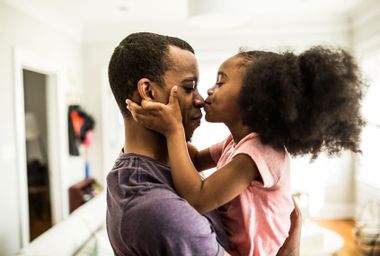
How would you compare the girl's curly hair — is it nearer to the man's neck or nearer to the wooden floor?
the man's neck

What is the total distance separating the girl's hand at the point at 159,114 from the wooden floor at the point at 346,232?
304cm

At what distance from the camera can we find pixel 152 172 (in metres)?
0.74

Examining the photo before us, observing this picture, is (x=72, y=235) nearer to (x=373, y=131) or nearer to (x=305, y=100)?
(x=305, y=100)

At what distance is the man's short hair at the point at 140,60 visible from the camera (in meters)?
A: 0.77

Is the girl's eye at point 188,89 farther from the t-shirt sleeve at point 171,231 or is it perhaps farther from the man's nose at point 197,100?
the t-shirt sleeve at point 171,231

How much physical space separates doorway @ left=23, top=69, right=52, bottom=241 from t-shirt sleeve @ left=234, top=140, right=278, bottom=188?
3.93 meters

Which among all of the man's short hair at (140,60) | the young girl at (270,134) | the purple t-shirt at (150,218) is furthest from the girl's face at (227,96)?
the purple t-shirt at (150,218)

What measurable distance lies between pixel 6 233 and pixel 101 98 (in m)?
2.10

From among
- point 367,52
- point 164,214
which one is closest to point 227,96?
point 164,214

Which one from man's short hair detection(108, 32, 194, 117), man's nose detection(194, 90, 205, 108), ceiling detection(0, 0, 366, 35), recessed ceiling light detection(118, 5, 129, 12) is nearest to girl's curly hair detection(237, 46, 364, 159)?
man's nose detection(194, 90, 205, 108)

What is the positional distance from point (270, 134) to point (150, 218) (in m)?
0.34

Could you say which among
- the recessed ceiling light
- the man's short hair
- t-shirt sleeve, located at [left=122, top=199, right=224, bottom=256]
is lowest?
t-shirt sleeve, located at [left=122, top=199, right=224, bottom=256]

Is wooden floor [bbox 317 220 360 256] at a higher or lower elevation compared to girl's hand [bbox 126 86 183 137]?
lower

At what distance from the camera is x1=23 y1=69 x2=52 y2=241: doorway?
13.9ft
